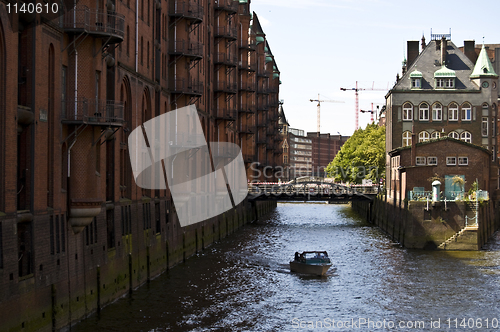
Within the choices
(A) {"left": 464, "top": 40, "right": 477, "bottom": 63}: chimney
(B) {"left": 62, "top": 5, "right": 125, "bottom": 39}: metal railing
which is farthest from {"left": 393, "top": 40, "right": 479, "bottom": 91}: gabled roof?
(B) {"left": 62, "top": 5, "right": 125, "bottom": 39}: metal railing

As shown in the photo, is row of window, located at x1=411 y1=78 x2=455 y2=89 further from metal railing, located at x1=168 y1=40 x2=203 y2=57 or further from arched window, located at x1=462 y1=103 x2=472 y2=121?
metal railing, located at x1=168 y1=40 x2=203 y2=57

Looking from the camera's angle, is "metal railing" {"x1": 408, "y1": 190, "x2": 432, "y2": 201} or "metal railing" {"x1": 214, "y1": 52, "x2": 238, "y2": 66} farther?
"metal railing" {"x1": 214, "y1": 52, "x2": 238, "y2": 66}

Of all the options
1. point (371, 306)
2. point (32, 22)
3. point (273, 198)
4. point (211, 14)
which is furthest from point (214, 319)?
point (273, 198)

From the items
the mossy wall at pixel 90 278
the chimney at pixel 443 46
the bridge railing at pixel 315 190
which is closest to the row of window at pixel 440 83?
the chimney at pixel 443 46

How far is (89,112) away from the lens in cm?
3192

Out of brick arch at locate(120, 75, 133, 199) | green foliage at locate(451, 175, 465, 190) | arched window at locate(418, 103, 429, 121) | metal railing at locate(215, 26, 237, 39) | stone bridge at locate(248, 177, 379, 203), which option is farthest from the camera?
stone bridge at locate(248, 177, 379, 203)

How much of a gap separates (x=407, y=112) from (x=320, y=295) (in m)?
49.6

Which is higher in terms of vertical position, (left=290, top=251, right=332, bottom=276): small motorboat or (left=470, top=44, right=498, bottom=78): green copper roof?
(left=470, top=44, right=498, bottom=78): green copper roof

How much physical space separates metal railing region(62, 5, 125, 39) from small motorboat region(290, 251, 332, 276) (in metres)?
21.8

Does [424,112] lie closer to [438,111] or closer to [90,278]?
[438,111]

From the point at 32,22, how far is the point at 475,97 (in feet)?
223

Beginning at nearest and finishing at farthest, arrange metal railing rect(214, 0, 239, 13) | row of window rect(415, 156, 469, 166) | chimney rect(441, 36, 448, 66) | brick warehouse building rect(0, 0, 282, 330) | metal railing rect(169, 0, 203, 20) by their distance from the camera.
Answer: brick warehouse building rect(0, 0, 282, 330) → metal railing rect(169, 0, 203, 20) → row of window rect(415, 156, 469, 166) → metal railing rect(214, 0, 239, 13) → chimney rect(441, 36, 448, 66)

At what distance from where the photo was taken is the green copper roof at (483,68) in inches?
3337

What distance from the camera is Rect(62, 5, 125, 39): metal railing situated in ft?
101
